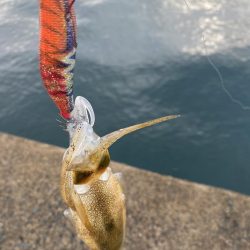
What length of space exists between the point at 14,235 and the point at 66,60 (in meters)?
6.98

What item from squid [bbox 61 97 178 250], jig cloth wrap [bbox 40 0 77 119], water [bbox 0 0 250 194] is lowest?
water [bbox 0 0 250 194]

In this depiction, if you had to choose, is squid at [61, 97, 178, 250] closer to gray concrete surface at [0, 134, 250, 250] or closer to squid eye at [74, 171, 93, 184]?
squid eye at [74, 171, 93, 184]

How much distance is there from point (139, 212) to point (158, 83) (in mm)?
6643

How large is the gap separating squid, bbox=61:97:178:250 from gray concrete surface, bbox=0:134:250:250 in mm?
5744

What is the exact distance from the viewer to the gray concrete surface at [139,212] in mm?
8273

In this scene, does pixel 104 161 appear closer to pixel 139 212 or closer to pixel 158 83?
pixel 139 212

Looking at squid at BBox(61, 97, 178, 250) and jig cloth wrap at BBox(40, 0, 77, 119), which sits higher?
jig cloth wrap at BBox(40, 0, 77, 119)

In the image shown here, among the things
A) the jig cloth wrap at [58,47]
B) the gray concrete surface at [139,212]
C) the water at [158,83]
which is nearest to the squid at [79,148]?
the jig cloth wrap at [58,47]

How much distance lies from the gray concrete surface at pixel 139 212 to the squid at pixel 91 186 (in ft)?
18.8

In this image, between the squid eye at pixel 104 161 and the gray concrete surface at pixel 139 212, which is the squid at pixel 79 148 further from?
the gray concrete surface at pixel 139 212

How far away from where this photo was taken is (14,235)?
8.31m

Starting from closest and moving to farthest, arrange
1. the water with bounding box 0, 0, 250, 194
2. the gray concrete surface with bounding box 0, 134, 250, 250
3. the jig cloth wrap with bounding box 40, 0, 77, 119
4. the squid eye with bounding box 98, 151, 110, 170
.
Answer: the jig cloth wrap with bounding box 40, 0, 77, 119, the squid eye with bounding box 98, 151, 110, 170, the gray concrete surface with bounding box 0, 134, 250, 250, the water with bounding box 0, 0, 250, 194

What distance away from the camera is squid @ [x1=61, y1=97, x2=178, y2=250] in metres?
2.23

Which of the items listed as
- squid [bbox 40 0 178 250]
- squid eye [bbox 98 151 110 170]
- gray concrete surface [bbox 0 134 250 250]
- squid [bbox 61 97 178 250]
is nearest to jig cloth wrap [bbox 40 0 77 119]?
squid [bbox 40 0 178 250]
